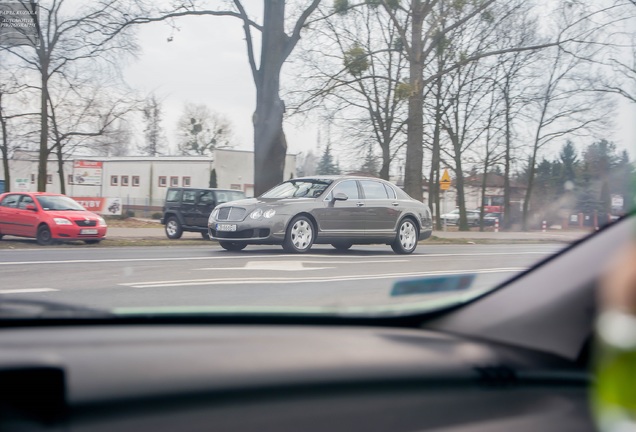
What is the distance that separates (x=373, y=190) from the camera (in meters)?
11.5

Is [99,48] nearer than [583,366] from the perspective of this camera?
No

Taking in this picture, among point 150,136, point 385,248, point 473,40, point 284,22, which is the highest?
point 284,22

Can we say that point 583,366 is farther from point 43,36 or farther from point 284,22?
point 284,22

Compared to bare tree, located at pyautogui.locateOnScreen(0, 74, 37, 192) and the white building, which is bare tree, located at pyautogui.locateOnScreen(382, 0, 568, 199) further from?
bare tree, located at pyautogui.locateOnScreen(0, 74, 37, 192)

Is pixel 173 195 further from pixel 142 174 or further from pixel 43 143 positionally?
pixel 142 174

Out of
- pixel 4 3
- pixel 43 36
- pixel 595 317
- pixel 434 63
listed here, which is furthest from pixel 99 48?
pixel 595 317

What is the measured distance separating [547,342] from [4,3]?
13255mm

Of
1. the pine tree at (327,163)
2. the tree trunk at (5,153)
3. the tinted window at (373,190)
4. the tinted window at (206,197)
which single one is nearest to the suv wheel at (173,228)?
the tinted window at (206,197)

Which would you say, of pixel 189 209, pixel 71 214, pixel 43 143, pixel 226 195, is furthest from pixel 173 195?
pixel 43 143

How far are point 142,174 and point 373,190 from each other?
12.5 ft

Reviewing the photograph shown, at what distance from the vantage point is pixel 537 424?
2.01 meters

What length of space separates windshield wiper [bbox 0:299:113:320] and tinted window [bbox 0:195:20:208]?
16.1 meters

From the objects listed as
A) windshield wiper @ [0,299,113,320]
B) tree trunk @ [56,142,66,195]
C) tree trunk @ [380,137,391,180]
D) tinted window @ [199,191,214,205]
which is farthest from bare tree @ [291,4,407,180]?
tree trunk @ [56,142,66,195]

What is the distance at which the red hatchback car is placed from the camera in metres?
16.1
